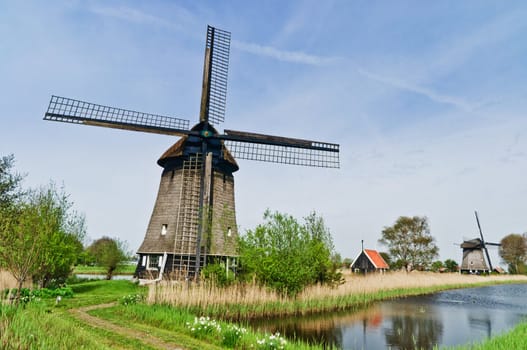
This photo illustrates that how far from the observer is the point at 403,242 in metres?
41.7

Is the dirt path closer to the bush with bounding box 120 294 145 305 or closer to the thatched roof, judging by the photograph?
the bush with bounding box 120 294 145 305

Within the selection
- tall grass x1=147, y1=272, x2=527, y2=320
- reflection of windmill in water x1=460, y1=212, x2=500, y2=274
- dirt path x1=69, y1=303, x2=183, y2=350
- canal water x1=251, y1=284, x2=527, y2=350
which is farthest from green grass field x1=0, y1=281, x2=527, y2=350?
reflection of windmill in water x1=460, y1=212, x2=500, y2=274

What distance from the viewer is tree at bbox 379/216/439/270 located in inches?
1591

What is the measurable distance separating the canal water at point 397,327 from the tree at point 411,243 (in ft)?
85.8

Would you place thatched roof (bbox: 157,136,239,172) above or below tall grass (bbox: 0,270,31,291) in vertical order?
above

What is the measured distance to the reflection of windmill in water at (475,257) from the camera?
4701 cm

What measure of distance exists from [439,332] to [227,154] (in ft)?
39.3

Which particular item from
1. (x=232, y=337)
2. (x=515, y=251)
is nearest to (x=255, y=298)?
(x=232, y=337)

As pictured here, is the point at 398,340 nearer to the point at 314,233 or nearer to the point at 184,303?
the point at 184,303

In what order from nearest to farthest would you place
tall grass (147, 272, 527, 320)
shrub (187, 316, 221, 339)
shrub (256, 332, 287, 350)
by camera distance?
1. shrub (256, 332, 287, 350)
2. shrub (187, 316, 221, 339)
3. tall grass (147, 272, 527, 320)

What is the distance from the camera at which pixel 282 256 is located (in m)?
13.9

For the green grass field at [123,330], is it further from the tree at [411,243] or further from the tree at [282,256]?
the tree at [411,243]

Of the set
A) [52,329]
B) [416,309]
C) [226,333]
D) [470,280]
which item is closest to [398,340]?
[226,333]

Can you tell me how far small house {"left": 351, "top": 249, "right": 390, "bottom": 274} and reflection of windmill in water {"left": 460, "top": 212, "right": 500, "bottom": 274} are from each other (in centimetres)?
1942
